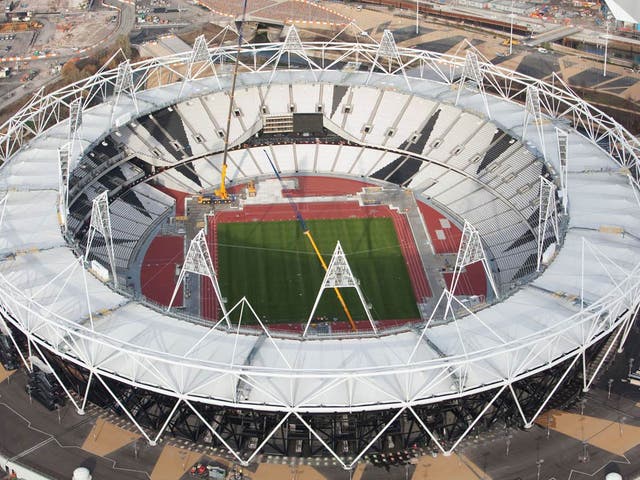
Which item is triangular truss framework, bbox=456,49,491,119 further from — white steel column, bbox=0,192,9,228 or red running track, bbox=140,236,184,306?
white steel column, bbox=0,192,9,228

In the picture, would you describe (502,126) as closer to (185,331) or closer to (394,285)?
(394,285)

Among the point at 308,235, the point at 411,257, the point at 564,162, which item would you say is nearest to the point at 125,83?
the point at 308,235

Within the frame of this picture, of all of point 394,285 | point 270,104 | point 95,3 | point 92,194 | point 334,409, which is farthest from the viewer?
point 95,3

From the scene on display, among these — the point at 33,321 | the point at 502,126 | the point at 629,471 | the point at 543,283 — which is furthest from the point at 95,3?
the point at 629,471

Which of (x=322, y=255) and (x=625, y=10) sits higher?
(x=625, y=10)

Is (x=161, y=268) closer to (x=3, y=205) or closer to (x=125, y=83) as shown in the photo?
(x=3, y=205)

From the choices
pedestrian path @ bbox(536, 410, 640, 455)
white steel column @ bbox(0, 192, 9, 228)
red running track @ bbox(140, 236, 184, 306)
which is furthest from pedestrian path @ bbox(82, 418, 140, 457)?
pedestrian path @ bbox(536, 410, 640, 455)
